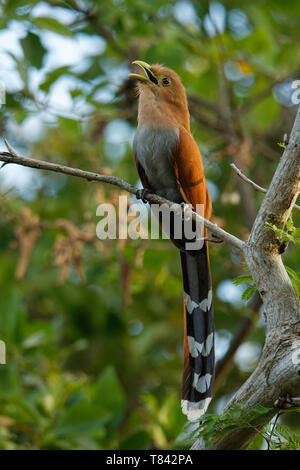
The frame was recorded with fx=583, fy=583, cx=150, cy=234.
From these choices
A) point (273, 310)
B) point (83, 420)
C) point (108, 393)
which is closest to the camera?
point (273, 310)

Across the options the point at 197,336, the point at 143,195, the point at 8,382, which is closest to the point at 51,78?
the point at 143,195

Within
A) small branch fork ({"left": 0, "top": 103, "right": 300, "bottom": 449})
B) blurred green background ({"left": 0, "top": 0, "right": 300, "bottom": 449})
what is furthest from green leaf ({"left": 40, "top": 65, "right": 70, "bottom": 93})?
small branch fork ({"left": 0, "top": 103, "right": 300, "bottom": 449})

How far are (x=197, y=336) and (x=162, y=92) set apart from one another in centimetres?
151

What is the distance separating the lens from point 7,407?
3277 millimetres

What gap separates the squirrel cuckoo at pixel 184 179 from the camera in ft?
7.88

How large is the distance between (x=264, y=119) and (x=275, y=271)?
11.0 feet

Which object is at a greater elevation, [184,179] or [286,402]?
[184,179]

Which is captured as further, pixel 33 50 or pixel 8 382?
pixel 33 50

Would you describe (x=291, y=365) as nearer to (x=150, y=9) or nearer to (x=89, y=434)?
(x=89, y=434)

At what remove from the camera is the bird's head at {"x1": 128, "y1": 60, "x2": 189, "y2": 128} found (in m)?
3.33

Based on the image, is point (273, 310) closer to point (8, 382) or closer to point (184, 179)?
point (184, 179)

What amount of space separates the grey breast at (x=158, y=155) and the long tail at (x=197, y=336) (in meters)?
0.51

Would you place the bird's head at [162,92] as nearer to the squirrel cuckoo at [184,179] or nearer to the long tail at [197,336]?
the squirrel cuckoo at [184,179]

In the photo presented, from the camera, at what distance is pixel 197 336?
2576 mm
